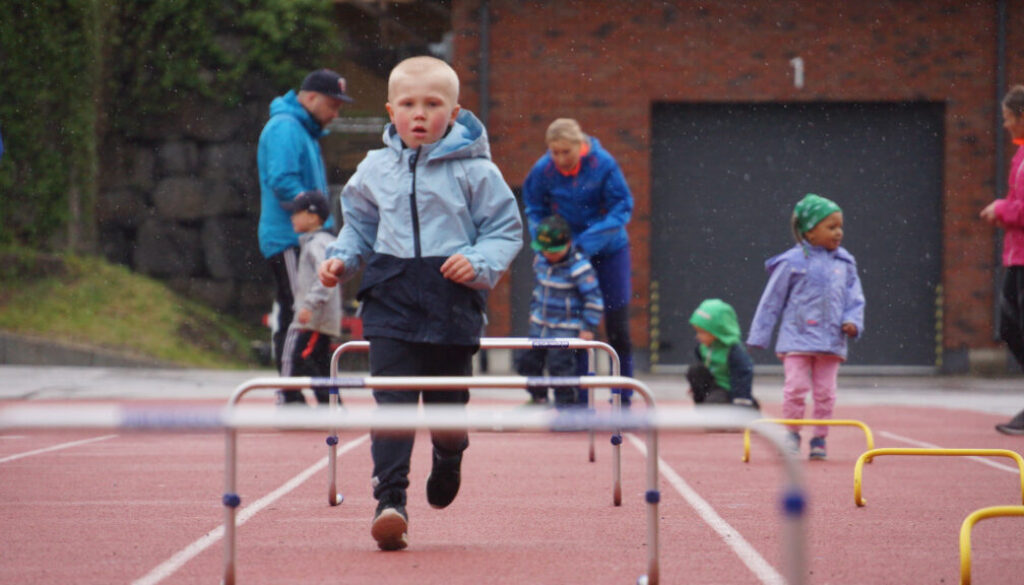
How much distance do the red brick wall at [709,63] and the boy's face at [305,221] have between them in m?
8.50

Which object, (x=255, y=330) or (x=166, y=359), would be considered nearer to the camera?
(x=166, y=359)

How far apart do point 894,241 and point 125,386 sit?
32.7 ft

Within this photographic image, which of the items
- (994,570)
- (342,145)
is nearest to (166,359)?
(342,145)

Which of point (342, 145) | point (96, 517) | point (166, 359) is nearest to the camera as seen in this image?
point (96, 517)

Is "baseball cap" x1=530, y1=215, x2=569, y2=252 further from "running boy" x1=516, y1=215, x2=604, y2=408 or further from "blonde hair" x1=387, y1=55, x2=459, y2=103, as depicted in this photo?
"blonde hair" x1=387, y1=55, x2=459, y2=103

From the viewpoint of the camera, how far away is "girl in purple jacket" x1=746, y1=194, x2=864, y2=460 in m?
8.47

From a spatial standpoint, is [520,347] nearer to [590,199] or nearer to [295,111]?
[590,199]

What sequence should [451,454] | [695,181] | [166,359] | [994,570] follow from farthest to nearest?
[695,181]
[166,359]
[451,454]
[994,570]

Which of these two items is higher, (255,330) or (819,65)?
(819,65)

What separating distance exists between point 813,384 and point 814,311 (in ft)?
1.67

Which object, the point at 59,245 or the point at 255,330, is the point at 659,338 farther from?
the point at 59,245

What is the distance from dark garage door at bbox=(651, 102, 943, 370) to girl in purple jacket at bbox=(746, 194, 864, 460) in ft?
30.7

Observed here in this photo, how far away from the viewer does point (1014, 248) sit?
995 cm

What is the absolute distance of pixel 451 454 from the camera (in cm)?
533
